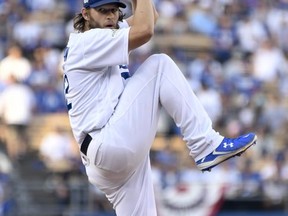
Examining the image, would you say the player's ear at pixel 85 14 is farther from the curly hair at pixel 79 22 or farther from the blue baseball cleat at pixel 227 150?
the blue baseball cleat at pixel 227 150

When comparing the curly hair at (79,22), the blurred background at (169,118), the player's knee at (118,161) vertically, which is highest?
the curly hair at (79,22)

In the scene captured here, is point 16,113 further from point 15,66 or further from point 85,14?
point 85,14

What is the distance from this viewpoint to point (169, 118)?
14.9 meters

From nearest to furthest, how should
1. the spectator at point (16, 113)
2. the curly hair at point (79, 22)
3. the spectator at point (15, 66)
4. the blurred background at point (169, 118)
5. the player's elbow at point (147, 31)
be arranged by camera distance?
the player's elbow at point (147, 31), the curly hair at point (79, 22), the blurred background at point (169, 118), the spectator at point (16, 113), the spectator at point (15, 66)

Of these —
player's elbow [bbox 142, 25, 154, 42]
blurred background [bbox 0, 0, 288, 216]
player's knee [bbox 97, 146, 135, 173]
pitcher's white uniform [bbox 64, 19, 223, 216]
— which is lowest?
blurred background [bbox 0, 0, 288, 216]

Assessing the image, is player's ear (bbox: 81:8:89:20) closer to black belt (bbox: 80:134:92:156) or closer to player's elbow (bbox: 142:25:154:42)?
player's elbow (bbox: 142:25:154:42)

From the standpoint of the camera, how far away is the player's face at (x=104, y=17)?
695 centimetres

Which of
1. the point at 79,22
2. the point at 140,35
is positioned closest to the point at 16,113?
the point at 79,22

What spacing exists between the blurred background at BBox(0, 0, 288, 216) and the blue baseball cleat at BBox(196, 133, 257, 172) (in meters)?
5.93

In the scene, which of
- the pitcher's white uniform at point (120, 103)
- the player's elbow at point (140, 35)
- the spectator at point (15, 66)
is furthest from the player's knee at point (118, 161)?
the spectator at point (15, 66)

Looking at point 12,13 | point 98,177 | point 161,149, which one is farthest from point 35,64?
point 98,177

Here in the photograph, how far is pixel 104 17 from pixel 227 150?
1.35m

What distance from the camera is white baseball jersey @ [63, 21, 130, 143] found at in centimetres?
685

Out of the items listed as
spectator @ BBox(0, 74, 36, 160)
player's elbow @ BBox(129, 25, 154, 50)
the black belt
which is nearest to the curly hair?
player's elbow @ BBox(129, 25, 154, 50)
